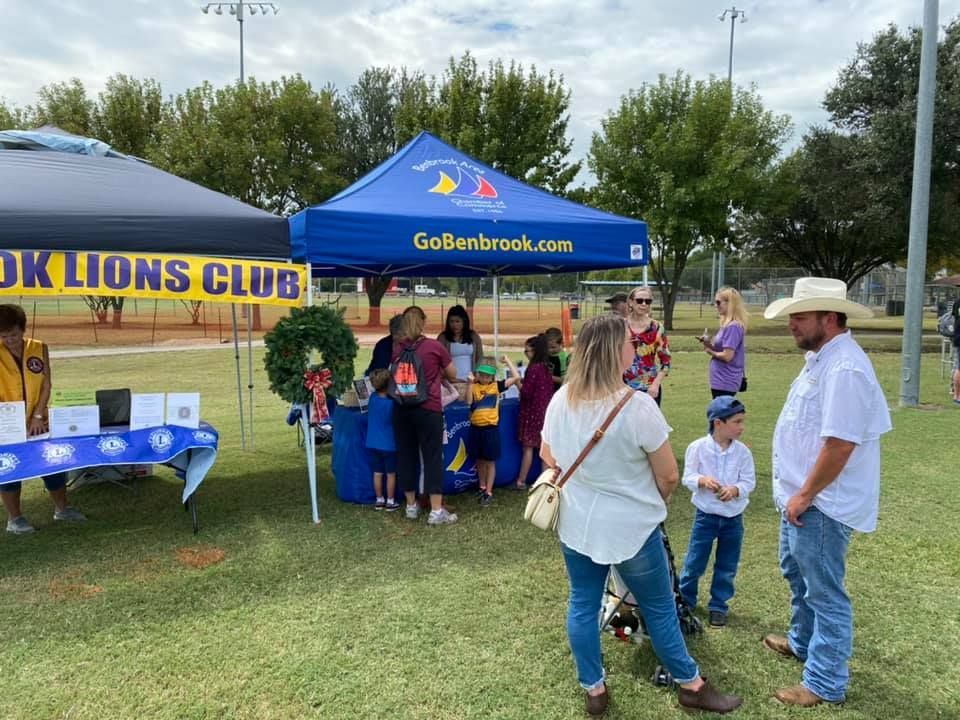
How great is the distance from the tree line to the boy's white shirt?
16395mm

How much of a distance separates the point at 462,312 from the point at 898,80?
780 inches

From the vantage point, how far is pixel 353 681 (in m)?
2.92

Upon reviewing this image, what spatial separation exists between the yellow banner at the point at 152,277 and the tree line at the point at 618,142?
14.8 m

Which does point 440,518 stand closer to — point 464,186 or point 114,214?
point 464,186

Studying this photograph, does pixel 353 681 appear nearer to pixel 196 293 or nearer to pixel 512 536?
pixel 512 536

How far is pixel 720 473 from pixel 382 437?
2642 millimetres

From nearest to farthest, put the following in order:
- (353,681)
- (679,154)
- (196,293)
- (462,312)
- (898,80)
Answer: (353,681) → (196,293) → (462,312) → (898,80) → (679,154)

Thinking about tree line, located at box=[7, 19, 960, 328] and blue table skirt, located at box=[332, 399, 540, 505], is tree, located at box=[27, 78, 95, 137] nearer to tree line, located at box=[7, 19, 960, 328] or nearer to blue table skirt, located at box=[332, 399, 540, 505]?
tree line, located at box=[7, 19, 960, 328]

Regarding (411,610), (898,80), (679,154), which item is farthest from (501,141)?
(411,610)

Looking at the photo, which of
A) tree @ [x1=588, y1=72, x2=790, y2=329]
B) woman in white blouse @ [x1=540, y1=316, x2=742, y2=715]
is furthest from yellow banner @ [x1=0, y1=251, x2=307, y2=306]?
tree @ [x1=588, y1=72, x2=790, y2=329]

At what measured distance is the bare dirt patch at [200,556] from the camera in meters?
4.14

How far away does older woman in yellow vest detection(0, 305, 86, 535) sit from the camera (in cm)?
455

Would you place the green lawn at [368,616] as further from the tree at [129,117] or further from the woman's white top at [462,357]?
the tree at [129,117]

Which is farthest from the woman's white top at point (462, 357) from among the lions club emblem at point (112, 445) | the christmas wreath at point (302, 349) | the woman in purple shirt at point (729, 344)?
the lions club emblem at point (112, 445)
